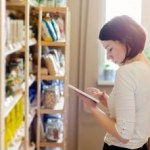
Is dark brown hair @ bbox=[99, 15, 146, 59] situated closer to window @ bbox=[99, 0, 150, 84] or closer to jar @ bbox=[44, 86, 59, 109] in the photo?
jar @ bbox=[44, 86, 59, 109]

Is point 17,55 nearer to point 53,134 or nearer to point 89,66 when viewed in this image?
point 53,134

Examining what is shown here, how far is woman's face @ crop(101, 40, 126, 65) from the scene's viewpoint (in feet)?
5.19

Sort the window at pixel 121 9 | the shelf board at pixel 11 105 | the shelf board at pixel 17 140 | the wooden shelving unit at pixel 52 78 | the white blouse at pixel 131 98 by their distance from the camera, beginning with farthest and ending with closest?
the window at pixel 121 9 → the wooden shelving unit at pixel 52 78 → the shelf board at pixel 17 140 → the shelf board at pixel 11 105 → the white blouse at pixel 131 98

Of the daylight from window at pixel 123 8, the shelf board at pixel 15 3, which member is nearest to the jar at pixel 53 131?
the shelf board at pixel 15 3

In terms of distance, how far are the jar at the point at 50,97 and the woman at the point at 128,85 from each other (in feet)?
4.56

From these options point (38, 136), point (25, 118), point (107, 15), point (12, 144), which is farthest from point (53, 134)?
point (107, 15)

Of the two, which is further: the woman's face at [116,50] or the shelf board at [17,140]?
the shelf board at [17,140]

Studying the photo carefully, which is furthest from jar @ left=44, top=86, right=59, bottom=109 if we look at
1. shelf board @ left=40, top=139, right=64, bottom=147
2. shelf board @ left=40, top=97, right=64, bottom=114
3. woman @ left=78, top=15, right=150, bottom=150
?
woman @ left=78, top=15, right=150, bottom=150

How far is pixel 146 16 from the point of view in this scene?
12.6ft

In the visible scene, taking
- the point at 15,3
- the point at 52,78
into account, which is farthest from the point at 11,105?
the point at 52,78

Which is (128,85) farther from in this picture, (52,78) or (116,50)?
(52,78)

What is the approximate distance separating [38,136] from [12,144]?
96 cm

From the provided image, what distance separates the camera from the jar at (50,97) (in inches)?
120

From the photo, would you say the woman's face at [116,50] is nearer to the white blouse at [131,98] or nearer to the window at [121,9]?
the white blouse at [131,98]
